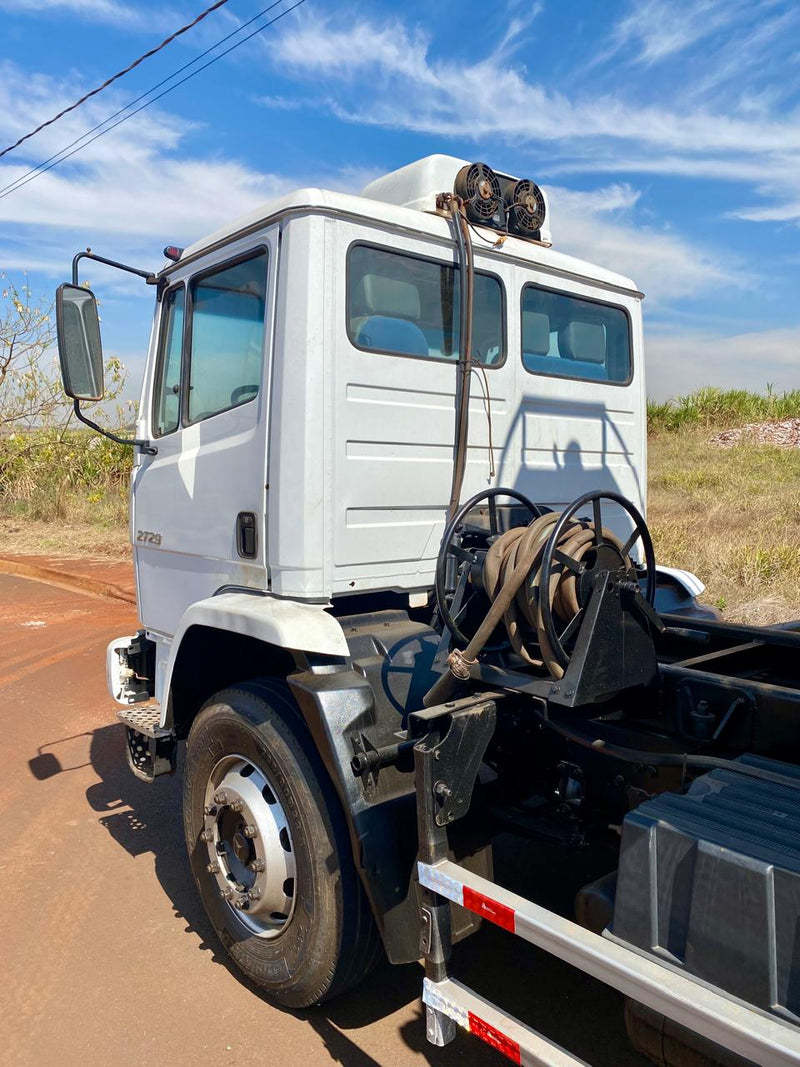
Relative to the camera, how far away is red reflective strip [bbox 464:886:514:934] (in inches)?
84.9

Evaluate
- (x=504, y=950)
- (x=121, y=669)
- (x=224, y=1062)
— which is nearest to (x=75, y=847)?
(x=121, y=669)

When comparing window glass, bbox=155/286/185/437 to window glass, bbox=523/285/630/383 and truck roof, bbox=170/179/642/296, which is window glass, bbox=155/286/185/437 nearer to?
truck roof, bbox=170/179/642/296

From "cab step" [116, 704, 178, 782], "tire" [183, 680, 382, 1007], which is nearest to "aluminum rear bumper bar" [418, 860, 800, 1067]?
"tire" [183, 680, 382, 1007]

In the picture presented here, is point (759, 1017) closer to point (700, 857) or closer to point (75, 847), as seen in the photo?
point (700, 857)

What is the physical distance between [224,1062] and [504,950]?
1137 millimetres

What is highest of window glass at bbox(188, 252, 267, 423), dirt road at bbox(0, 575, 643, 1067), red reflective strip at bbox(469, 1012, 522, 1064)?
window glass at bbox(188, 252, 267, 423)

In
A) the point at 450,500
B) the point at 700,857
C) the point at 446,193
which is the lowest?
the point at 700,857

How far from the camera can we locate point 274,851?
2941 mm

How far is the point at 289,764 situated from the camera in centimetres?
286

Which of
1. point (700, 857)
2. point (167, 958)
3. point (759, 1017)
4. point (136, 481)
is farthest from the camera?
point (136, 481)

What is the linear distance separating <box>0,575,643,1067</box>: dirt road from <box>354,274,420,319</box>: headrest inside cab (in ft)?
8.15

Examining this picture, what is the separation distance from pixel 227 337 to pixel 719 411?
19.0 meters

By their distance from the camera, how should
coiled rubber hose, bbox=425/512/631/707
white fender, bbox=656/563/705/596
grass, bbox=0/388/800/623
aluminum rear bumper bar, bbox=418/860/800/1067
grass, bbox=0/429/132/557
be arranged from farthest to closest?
grass, bbox=0/429/132/557 < grass, bbox=0/388/800/623 < white fender, bbox=656/563/705/596 < coiled rubber hose, bbox=425/512/631/707 < aluminum rear bumper bar, bbox=418/860/800/1067

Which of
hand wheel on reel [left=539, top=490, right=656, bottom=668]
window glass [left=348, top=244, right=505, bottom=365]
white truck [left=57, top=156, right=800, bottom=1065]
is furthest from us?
window glass [left=348, top=244, right=505, bottom=365]
